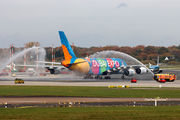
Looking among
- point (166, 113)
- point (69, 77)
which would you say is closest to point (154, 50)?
point (69, 77)

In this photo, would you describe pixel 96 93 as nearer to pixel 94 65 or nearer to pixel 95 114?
pixel 95 114

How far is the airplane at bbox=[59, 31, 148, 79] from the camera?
250 ft

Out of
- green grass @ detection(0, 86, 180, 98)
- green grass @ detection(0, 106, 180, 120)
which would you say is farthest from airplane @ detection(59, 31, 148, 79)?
green grass @ detection(0, 106, 180, 120)

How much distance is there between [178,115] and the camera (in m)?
25.6

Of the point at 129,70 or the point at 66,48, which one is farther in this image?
the point at 129,70

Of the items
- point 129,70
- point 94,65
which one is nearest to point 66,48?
point 94,65

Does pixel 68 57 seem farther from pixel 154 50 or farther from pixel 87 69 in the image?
pixel 154 50

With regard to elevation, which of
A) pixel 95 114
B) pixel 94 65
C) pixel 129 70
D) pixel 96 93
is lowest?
pixel 96 93

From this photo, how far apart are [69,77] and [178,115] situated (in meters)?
59.6

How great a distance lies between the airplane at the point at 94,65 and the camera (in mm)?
76250

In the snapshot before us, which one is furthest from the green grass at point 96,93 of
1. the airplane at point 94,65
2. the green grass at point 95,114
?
the airplane at point 94,65

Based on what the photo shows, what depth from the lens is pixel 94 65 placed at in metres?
82.4

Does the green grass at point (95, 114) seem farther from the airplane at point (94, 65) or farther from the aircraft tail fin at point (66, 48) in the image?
the aircraft tail fin at point (66, 48)

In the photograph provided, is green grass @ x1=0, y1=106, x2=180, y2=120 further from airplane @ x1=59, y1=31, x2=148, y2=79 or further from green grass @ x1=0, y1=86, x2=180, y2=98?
airplane @ x1=59, y1=31, x2=148, y2=79
